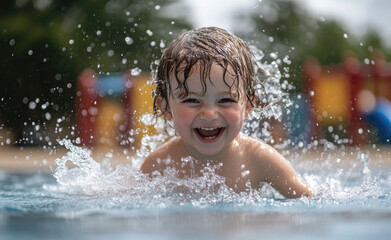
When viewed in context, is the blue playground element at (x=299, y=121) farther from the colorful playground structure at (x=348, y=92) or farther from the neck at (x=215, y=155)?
the neck at (x=215, y=155)

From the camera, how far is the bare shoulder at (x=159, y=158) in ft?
12.0

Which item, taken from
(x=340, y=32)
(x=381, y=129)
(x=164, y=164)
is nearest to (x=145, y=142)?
(x=164, y=164)

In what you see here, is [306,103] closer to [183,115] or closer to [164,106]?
[164,106]

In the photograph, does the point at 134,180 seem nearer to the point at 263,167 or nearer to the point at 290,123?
the point at 263,167

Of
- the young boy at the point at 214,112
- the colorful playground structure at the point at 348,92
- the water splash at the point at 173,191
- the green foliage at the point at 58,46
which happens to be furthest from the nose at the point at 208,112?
the green foliage at the point at 58,46

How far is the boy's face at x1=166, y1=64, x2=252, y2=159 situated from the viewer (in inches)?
125

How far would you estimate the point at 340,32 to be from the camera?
46750 millimetres

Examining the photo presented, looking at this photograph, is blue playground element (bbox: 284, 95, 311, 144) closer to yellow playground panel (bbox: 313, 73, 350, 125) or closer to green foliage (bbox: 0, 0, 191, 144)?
yellow playground panel (bbox: 313, 73, 350, 125)

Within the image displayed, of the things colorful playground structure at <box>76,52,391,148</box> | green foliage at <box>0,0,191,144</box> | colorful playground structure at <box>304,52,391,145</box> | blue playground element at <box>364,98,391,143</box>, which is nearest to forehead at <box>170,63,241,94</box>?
blue playground element at <box>364,98,391,143</box>

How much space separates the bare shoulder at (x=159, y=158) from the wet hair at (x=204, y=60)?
238 mm

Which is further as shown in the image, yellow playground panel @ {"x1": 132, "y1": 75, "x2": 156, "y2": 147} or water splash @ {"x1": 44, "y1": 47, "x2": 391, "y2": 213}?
yellow playground panel @ {"x1": 132, "y1": 75, "x2": 156, "y2": 147}

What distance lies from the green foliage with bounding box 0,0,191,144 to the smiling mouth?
10354 mm

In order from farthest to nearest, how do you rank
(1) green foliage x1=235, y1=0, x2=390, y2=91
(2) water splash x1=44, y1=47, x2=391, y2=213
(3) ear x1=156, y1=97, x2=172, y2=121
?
(1) green foliage x1=235, y1=0, x2=390, y2=91 → (3) ear x1=156, y1=97, x2=172, y2=121 → (2) water splash x1=44, y1=47, x2=391, y2=213

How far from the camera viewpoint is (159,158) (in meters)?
3.67
